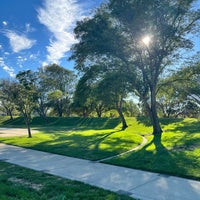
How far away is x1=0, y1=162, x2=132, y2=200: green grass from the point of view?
→ 11.8 feet

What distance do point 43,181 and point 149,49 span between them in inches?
454

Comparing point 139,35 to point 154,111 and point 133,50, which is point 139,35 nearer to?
point 133,50

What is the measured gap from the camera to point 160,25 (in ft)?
40.7

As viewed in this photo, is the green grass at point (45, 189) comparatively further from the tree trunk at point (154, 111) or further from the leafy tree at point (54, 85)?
the leafy tree at point (54, 85)

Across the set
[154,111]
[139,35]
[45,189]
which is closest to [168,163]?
[45,189]

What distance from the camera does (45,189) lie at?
13.1ft

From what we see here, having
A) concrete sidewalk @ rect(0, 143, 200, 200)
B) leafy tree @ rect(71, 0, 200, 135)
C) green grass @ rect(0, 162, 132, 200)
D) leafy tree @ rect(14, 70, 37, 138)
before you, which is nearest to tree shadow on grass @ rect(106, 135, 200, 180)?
concrete sidewalk @ rect(0, 143, 200, 200)

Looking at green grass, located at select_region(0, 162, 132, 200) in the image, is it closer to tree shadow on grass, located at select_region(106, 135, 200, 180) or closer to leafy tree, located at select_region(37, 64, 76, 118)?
tree shadow on grass, located at select_region(106, 135, 200, 180)

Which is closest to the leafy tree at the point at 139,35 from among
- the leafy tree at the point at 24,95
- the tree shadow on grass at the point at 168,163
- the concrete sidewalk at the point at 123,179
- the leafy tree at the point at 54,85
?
the leafy tree at the point at 24,95

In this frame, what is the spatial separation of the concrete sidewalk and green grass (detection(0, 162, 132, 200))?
0.32m

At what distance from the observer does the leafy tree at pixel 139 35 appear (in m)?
12.3

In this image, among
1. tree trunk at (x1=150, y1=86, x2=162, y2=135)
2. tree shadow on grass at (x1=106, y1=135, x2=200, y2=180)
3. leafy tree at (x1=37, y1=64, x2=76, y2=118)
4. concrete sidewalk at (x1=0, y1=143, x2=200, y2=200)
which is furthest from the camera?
leafy tree at (x1=37, y1=64, x2=76, y2=118)

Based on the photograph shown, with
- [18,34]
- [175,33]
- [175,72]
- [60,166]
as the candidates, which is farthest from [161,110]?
[60,166]

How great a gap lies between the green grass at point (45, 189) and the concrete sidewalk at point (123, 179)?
1.04 ft
